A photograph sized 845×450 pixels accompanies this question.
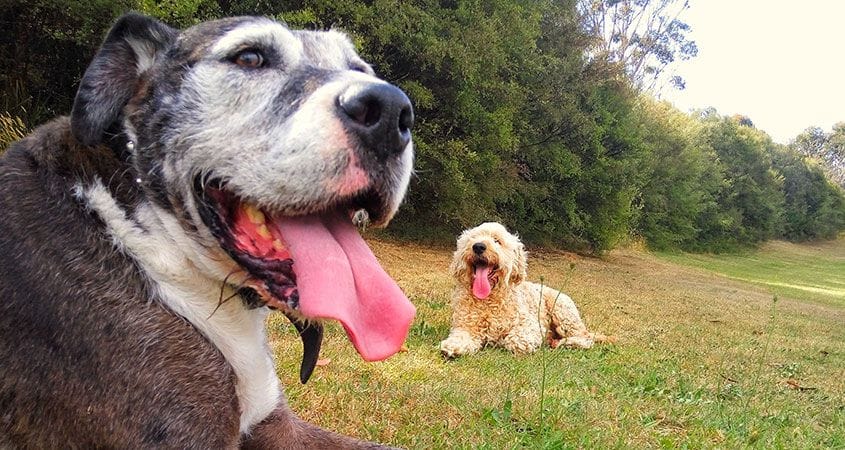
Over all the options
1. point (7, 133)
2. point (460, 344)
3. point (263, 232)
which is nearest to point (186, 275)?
point (263, 232)

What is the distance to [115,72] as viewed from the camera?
2.08 m

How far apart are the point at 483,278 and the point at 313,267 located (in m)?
4.62

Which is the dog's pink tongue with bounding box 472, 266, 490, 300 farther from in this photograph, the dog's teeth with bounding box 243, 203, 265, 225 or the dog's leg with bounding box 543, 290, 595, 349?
the dog's teeth with bounding box 243, 203, 265, 225

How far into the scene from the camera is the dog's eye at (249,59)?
220 centimetres

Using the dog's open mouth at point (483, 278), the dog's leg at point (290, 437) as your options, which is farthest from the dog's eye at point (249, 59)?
the dog's open mouth at point (483, 278)

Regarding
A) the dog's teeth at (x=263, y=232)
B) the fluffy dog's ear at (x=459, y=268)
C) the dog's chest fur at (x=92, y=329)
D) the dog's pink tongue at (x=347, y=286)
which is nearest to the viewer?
the dog's chest fur at (x=92, y=329)

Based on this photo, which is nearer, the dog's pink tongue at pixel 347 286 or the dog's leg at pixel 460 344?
the dog's pink tongue at pixel 347 286

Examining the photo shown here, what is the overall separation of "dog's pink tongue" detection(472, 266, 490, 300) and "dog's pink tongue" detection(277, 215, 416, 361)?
14.2ft

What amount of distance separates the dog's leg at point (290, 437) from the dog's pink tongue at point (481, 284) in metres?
3.88

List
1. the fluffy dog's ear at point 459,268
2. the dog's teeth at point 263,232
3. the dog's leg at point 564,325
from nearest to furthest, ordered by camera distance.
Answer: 1. the dog's teeth at point 263,232
2. the fluffy dog's ear at point 459,268
3. the dog's leg at point 564,325

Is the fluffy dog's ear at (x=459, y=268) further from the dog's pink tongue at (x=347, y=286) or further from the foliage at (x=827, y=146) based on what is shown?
the foliage at (x=827, y=146)

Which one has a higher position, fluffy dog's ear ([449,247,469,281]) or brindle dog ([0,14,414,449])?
brindle dog ([0,14,414,449])

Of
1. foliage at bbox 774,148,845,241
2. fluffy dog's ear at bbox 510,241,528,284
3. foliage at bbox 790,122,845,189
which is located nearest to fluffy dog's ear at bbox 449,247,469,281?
fluffy dog's ear at bbox 510,241,528,284

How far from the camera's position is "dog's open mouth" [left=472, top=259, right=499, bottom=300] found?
6.30 metres
